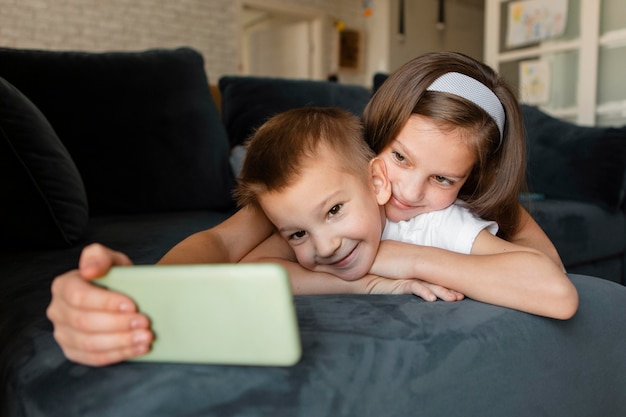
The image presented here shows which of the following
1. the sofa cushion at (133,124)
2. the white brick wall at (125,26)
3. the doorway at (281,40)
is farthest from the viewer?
the doorway at (281,40)

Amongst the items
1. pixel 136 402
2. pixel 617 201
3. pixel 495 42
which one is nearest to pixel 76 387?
pixel 136 402

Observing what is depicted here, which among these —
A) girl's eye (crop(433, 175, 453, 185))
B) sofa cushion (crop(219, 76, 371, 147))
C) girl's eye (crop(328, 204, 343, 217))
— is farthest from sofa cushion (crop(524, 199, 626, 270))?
girl's eye (crop(328, 204, 343, 217))

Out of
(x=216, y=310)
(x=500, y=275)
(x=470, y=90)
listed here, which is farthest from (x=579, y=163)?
(x=216, y=310)

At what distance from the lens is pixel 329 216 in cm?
83

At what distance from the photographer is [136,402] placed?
1.64 ft

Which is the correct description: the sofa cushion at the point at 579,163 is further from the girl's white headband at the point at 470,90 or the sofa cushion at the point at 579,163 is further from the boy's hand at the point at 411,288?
the boy's hand at the point at 411,288

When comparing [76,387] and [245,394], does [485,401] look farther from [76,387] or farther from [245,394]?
[76,387]

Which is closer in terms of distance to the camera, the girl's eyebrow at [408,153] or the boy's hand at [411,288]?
the boy's hand at [411,288]

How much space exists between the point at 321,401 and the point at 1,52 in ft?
5.54

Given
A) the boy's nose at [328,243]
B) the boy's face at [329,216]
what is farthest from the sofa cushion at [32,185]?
the boy's nose at [328,243]

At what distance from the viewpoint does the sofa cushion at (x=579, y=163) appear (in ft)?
7.31

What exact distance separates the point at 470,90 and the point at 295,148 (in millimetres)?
377

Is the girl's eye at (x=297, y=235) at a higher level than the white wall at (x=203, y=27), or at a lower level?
lower

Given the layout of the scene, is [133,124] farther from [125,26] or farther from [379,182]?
[125,26]
